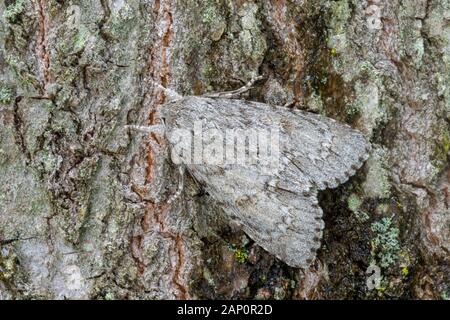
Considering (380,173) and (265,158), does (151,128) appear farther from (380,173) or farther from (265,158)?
(380,173)

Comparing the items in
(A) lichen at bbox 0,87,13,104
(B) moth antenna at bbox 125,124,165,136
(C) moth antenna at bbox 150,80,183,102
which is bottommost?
(B) moth antenna at bbox 125,124,165,136

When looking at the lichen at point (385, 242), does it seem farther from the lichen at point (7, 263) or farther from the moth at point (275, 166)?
the lichen at point (7, 263)

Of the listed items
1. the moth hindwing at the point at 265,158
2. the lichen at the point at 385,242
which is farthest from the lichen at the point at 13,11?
the lichen at the point at 385,242

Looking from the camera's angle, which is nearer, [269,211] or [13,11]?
[13,11]

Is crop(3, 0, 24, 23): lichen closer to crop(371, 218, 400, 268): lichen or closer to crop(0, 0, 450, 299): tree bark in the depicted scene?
crop(0, 0, 450, 299): tree bark

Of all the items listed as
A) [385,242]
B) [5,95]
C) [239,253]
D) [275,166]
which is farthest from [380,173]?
[5,95]

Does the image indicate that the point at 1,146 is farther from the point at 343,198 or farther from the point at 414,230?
the point at 414,230

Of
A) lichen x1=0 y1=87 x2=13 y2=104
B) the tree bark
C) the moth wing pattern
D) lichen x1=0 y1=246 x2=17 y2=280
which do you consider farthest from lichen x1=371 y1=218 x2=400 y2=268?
lichen x1=0 y1=87 x2=13 y2=104
